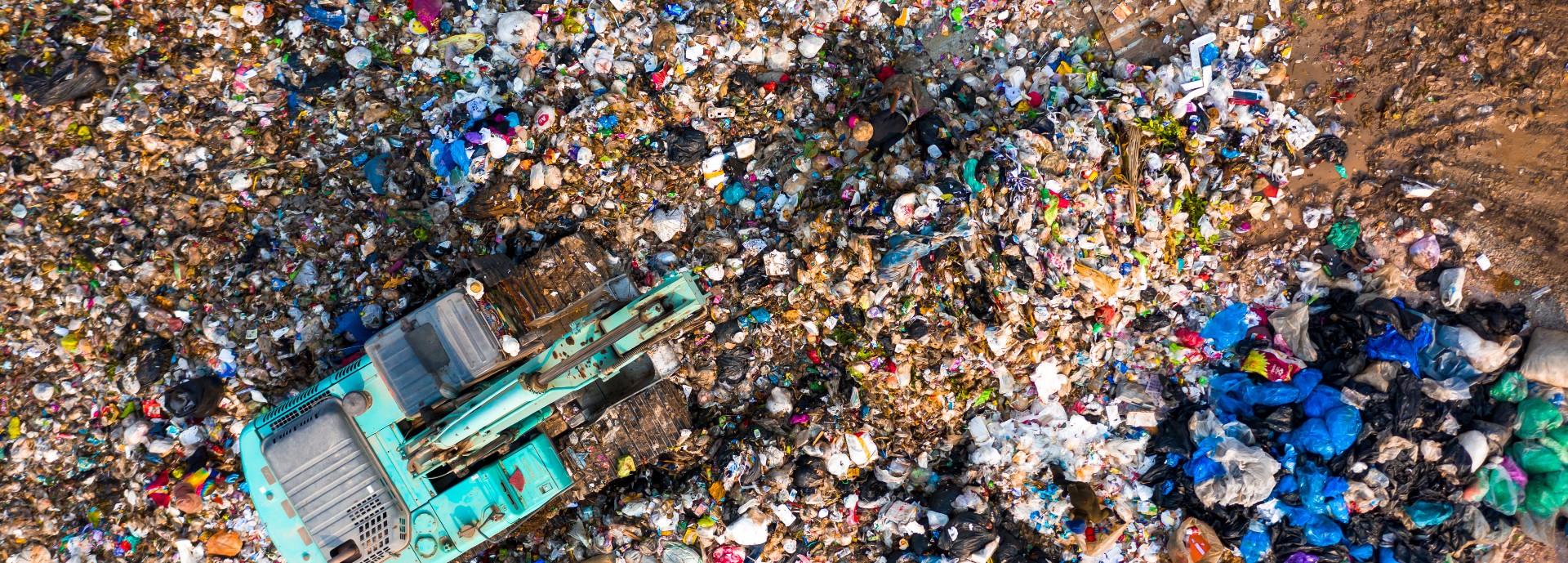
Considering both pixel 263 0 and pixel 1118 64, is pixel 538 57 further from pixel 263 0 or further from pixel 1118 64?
pixel 1118 64

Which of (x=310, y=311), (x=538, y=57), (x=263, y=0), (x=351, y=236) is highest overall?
(x=263, y=0)

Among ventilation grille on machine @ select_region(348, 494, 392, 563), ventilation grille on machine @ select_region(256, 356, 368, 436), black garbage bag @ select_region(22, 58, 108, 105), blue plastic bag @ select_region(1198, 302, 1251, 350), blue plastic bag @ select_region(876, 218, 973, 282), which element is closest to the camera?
ventilation grille on machine @ select_region(348, 494, 392, 563)

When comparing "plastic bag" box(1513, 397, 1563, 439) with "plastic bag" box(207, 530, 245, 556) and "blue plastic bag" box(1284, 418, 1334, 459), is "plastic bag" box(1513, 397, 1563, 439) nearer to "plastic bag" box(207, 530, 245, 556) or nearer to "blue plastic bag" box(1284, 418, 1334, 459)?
"blue plastic bag" box(1284, 418, 1334, 459)

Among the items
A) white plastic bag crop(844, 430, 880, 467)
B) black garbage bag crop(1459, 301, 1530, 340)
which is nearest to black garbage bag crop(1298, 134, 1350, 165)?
black garbage bag crop(1459, 301, 1530, 340)

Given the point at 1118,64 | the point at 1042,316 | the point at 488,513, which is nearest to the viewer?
the point at 488,513

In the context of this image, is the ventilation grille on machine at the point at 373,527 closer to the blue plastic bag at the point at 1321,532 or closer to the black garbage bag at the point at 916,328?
the black garbage bag at the point at 916,328

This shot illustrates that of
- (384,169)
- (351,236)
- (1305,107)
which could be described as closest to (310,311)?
(351,236)

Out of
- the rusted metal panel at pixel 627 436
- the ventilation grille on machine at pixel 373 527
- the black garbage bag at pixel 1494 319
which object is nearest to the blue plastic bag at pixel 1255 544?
the black garbage bag at pixel 1494 319
